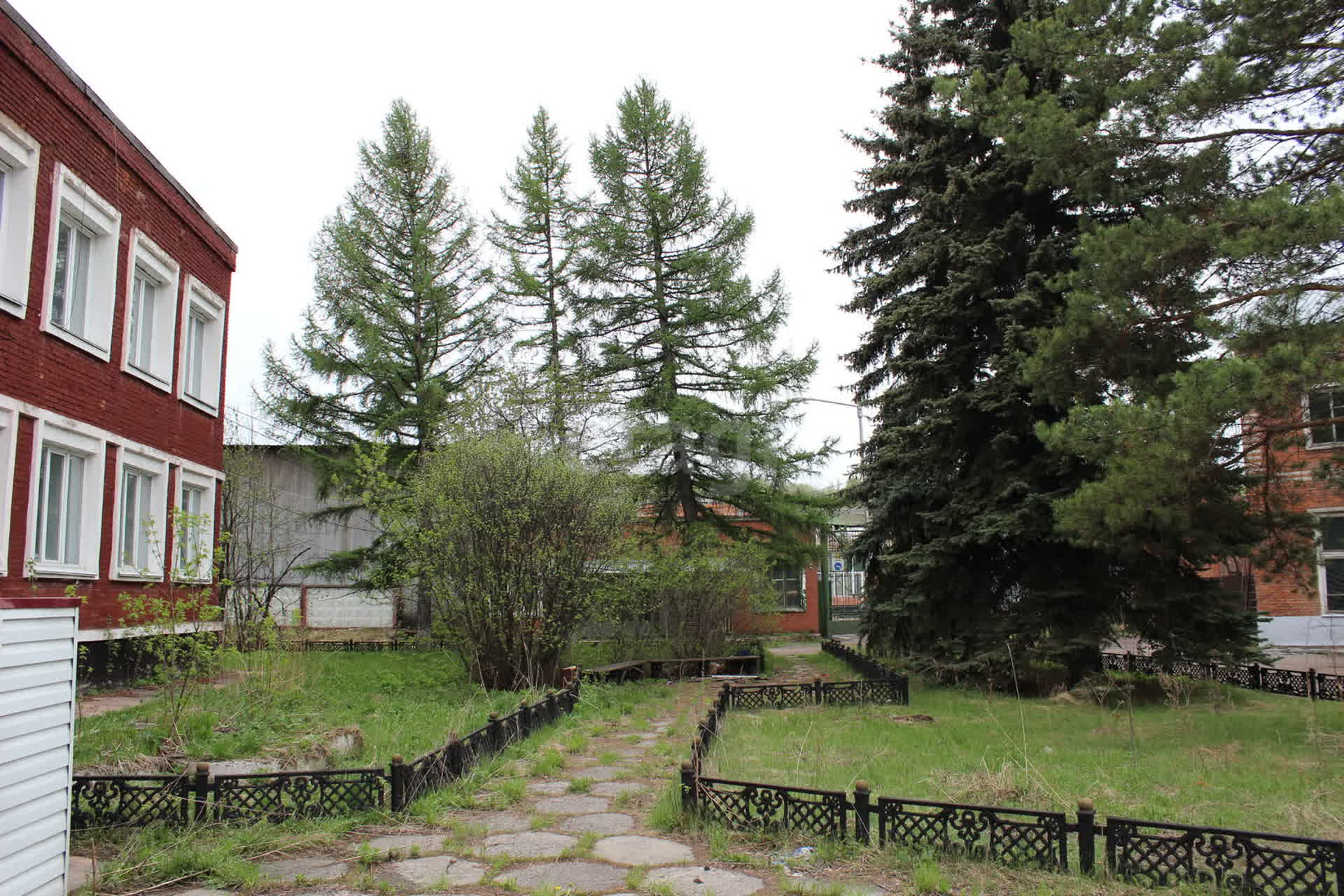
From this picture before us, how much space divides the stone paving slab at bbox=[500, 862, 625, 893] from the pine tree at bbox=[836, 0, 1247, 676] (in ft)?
25.2

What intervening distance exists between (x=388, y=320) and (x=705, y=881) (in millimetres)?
18292

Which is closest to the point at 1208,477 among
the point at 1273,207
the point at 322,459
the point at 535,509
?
the point at 1273,207

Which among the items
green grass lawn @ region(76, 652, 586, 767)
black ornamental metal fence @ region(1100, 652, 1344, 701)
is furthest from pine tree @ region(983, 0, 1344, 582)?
green grass lawn @ region(76, 652, 586, 767)

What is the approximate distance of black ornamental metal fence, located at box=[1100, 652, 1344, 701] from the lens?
11.0 m

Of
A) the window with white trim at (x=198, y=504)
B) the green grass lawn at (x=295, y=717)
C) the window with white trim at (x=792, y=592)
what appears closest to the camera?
the green grass lawn at (x=295, y=717)

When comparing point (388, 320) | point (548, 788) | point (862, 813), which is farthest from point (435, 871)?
point (388, 320)

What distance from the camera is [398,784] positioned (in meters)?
5.28

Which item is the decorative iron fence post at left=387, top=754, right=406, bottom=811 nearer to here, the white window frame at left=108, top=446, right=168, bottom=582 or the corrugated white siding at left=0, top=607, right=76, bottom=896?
the corrugated white siding at left=0, top=607, right=76, bottom=896

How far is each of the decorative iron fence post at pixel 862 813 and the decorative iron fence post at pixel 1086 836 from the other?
997mm

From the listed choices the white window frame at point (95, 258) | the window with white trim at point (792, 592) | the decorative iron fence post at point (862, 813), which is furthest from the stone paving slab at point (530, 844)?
the window with white trim at point (792, 592)

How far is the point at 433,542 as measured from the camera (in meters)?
10.1

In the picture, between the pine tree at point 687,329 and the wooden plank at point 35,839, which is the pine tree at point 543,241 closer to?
the pine tree at point 687,329

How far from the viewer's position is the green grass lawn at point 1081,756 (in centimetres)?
536

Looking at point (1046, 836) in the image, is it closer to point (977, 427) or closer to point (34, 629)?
point (34, 629)
